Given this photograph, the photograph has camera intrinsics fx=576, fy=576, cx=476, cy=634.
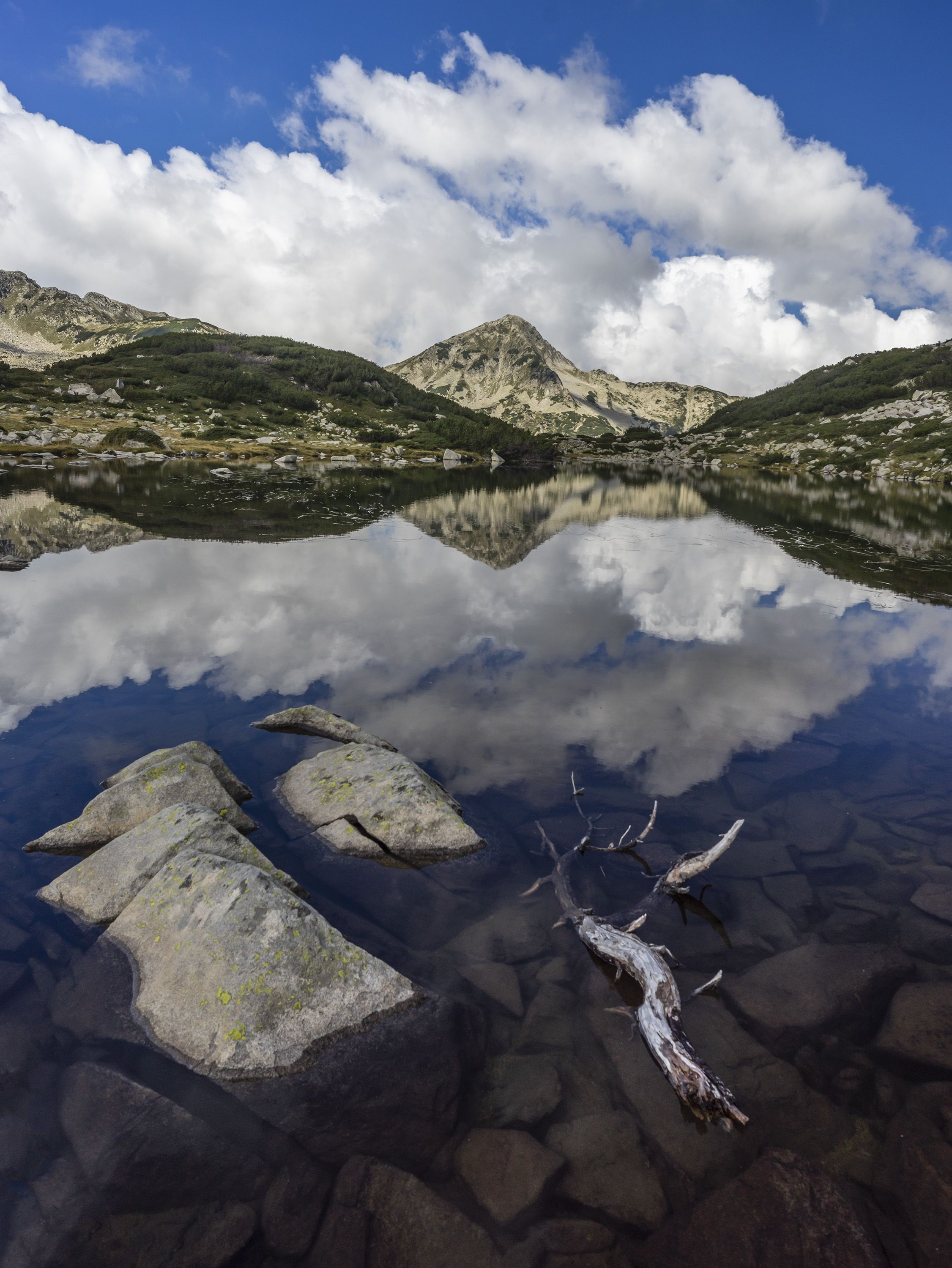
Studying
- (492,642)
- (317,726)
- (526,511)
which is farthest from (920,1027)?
(526,511)

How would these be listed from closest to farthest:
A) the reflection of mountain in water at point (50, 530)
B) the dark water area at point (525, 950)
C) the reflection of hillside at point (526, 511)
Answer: the dark water area at point (525, 950), the reflection of mountain in water at point (50, 530), the reflection of hillside at point (526, 511)

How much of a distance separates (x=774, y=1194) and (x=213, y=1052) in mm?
6697

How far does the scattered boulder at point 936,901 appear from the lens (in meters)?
10.3

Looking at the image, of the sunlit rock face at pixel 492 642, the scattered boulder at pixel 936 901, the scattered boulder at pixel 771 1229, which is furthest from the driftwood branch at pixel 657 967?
the scattered boulder at pixel 936 901

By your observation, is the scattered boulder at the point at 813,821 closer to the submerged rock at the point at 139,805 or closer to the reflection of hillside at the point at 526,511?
the submerged rock at the point at 139,805

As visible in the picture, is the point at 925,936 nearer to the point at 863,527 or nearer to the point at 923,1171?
the point at 923,1171

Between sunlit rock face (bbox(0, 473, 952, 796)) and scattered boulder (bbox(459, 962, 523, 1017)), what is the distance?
5128 millimetres

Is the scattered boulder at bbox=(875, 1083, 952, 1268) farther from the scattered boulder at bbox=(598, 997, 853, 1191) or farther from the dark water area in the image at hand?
the scattered boulder at bbox=(598, 997, 853, 1191)

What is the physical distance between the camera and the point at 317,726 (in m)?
15.6

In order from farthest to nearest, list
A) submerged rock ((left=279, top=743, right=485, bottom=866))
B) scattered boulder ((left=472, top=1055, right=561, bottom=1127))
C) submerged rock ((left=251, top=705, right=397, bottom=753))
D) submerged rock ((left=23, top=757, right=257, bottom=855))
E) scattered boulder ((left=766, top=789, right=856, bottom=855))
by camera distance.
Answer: submerged rock ((left=251, top=705, right=397, bottom=753))
scattered boulder ((left=766, top=789, right=856, bottom=855))
submerged rock ((left=279, top=743, right=485, bottom=866))
submerged rock ((left=23, top=757, right=257, bottom=855))
scattered boulder ((left=472, top=1055, right=561, bottom=1127))

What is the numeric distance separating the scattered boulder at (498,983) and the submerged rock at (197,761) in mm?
6678

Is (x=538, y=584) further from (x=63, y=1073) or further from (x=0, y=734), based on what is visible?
(x=63, y=1073)

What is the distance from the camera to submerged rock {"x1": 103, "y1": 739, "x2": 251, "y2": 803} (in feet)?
41.9

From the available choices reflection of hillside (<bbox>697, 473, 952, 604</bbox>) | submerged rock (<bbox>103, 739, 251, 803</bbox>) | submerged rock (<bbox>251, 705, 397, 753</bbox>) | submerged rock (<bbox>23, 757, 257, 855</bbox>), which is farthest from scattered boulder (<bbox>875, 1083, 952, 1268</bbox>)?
reflection of hillside (<bbox>697, 473, 952, 604</bbox>)
